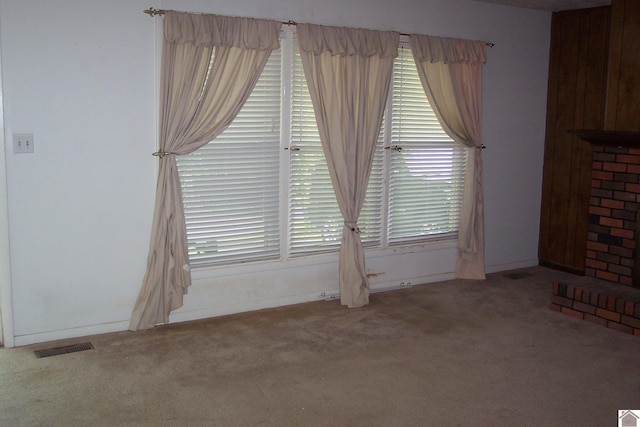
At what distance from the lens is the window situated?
4.59 metres

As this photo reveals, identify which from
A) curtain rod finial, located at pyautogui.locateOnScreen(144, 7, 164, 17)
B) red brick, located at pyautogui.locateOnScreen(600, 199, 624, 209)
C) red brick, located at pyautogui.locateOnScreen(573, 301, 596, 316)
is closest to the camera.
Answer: curtain rod finial, located at pyautogui.locateOnScreen(144, 7, 164, 17)

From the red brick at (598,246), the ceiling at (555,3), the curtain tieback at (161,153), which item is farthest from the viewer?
the ceiling at (555,3)

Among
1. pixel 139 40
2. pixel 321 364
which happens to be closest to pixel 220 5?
pixel 139 40

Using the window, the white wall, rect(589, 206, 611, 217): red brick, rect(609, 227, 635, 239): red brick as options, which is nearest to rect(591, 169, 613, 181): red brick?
rect(589, 206, 611, 217): red brick

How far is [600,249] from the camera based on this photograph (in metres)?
5.39

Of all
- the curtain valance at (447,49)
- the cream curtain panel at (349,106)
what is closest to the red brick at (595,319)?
the cream curtain panel at (349,106)

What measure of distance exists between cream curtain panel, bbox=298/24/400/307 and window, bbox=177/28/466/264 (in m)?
0.12

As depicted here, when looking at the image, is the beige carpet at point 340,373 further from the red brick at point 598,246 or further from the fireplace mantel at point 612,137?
the fireplace mantel at point 612,137

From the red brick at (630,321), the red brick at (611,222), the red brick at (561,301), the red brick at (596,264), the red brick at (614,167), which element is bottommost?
the red brick at (630,321)

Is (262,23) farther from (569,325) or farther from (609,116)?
(569,325)

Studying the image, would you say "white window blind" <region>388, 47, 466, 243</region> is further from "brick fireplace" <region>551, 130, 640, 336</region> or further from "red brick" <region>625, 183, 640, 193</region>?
"red brick" <region>625, 183, 640, 193</region>

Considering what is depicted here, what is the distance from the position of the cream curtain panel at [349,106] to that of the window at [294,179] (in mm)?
116

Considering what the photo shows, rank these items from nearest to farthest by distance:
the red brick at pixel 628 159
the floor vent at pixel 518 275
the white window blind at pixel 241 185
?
1. the white window blind at pixel 241 185
2. the red brick at pixel 628 159
3. the floor vent at pixel 518 275

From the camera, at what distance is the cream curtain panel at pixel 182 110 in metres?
4.29
